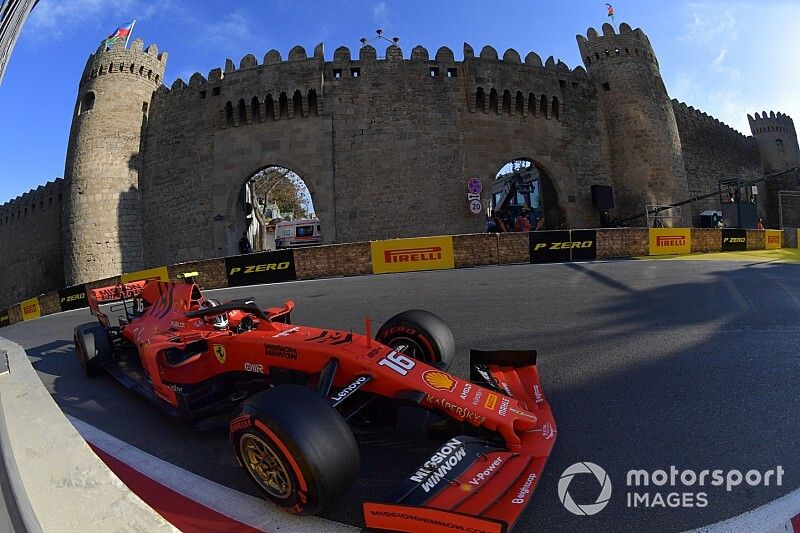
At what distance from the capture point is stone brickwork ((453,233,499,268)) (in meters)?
12.2

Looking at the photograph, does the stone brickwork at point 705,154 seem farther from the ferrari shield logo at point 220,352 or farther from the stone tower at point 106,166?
the stone tower at point 106,166

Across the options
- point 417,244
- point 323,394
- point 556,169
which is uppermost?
point 556,169

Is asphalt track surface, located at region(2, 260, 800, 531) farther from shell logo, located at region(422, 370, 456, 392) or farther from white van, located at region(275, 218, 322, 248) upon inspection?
white van, located at region(275, 218, 322, 248)

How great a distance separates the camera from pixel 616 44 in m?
23.2

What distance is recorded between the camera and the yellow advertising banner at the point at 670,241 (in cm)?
1323

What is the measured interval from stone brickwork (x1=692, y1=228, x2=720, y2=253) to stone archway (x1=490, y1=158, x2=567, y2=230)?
708 centimetres

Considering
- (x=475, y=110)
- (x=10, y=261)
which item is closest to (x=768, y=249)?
(x=475, y=110)

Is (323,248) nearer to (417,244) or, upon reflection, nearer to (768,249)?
(417,244)

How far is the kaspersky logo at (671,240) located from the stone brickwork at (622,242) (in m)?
0.43

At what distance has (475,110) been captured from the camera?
20.5 metres

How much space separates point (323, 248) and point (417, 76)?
39.2ft

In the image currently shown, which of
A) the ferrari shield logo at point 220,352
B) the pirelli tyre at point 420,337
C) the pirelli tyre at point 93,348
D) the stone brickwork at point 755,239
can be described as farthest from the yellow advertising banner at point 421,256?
the stone brickwork at point 755,239

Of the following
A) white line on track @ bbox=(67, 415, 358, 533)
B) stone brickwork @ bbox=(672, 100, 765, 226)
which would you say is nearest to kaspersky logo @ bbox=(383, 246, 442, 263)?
white line on track @ bbox=(67, 415, 358, 533)

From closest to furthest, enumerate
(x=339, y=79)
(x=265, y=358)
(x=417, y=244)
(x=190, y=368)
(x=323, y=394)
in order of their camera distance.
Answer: (x=323, y=394) < (x=265, y=358) < (x=190, y=368) < (x=417, y=244) < (x=339, y=79)
